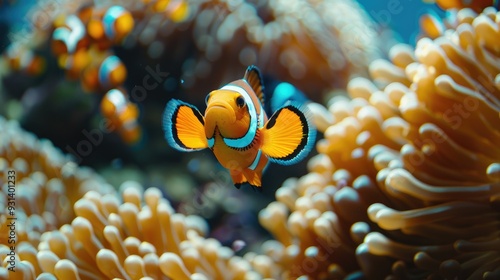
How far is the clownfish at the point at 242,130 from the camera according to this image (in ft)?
3.07

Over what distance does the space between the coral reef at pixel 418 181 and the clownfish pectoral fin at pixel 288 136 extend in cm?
30

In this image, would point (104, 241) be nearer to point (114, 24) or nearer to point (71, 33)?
point (114, 24)

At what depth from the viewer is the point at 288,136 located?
3.27 feet

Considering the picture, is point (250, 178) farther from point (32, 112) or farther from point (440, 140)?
point (32, 112)

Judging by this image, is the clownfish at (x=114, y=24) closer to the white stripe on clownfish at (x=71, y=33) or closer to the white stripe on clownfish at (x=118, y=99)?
the white stripe on clownfish at (x=71, y=33)

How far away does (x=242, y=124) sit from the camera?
0.95 metres

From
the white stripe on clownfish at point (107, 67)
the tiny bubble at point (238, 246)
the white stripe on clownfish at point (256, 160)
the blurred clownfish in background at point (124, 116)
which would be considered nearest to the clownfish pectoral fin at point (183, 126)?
the white stripe on clownfish at point (256, 160)

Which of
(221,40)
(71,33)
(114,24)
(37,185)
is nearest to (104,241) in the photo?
(37,185)

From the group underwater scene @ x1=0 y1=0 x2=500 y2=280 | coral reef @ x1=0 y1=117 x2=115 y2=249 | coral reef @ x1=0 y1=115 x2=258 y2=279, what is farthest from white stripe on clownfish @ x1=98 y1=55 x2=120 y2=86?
coral reef @ x1=0 y1=115 x2=258 y2=279

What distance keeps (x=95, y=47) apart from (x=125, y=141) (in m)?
0.56

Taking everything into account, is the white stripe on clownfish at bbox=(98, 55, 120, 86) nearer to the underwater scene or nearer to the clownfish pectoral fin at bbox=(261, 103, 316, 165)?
the underwater scene

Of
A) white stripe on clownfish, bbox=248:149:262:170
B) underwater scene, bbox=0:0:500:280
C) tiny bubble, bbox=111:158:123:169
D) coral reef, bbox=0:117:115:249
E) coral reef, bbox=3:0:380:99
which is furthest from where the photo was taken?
tiny bubble, bbox=111:158:123:169

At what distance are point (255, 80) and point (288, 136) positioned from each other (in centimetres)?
19

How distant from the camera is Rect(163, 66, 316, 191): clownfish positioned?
936mm
